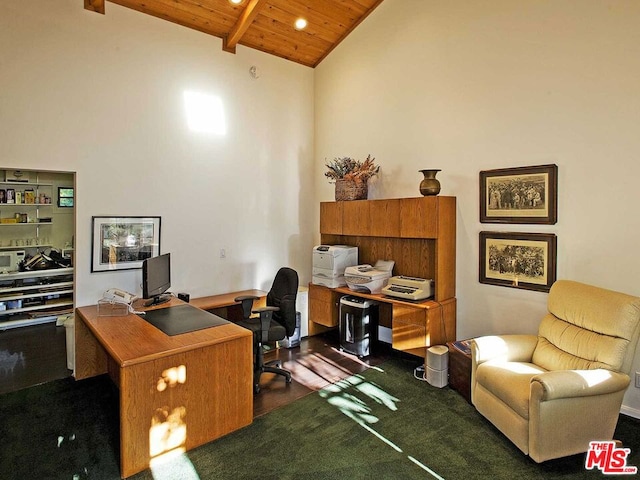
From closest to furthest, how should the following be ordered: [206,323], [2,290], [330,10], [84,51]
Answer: [206,323] → [84,51] → [330,10] → [2,290]

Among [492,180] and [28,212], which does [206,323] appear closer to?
[492,180]

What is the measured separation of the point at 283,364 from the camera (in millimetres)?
4109

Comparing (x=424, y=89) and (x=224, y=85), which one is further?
(x=224, y=85)

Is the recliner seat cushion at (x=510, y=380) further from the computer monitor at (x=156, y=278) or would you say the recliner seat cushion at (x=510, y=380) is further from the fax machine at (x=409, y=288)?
the computer monitor at (x=156, y=278)

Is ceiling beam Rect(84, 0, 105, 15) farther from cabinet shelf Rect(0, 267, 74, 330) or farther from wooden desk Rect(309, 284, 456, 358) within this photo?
wooden desk Rect(309, 284, 456, 358)

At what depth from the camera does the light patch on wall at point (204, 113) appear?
14.3ft

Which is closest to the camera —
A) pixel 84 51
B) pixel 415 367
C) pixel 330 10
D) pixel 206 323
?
pixel 206 323

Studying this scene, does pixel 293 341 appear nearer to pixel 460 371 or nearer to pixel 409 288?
pixel 409 288

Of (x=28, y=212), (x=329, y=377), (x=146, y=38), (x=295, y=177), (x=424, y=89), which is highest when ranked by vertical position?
(x=146, y=38)

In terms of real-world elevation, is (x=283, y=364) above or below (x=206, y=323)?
below

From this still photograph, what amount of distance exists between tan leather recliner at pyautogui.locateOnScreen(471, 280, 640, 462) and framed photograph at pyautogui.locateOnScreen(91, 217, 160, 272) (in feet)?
11.1

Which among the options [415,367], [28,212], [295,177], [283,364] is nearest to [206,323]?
[283,364]

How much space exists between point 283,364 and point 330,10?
13.8ft

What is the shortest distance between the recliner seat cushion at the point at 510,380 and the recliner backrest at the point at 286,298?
1.71 m
